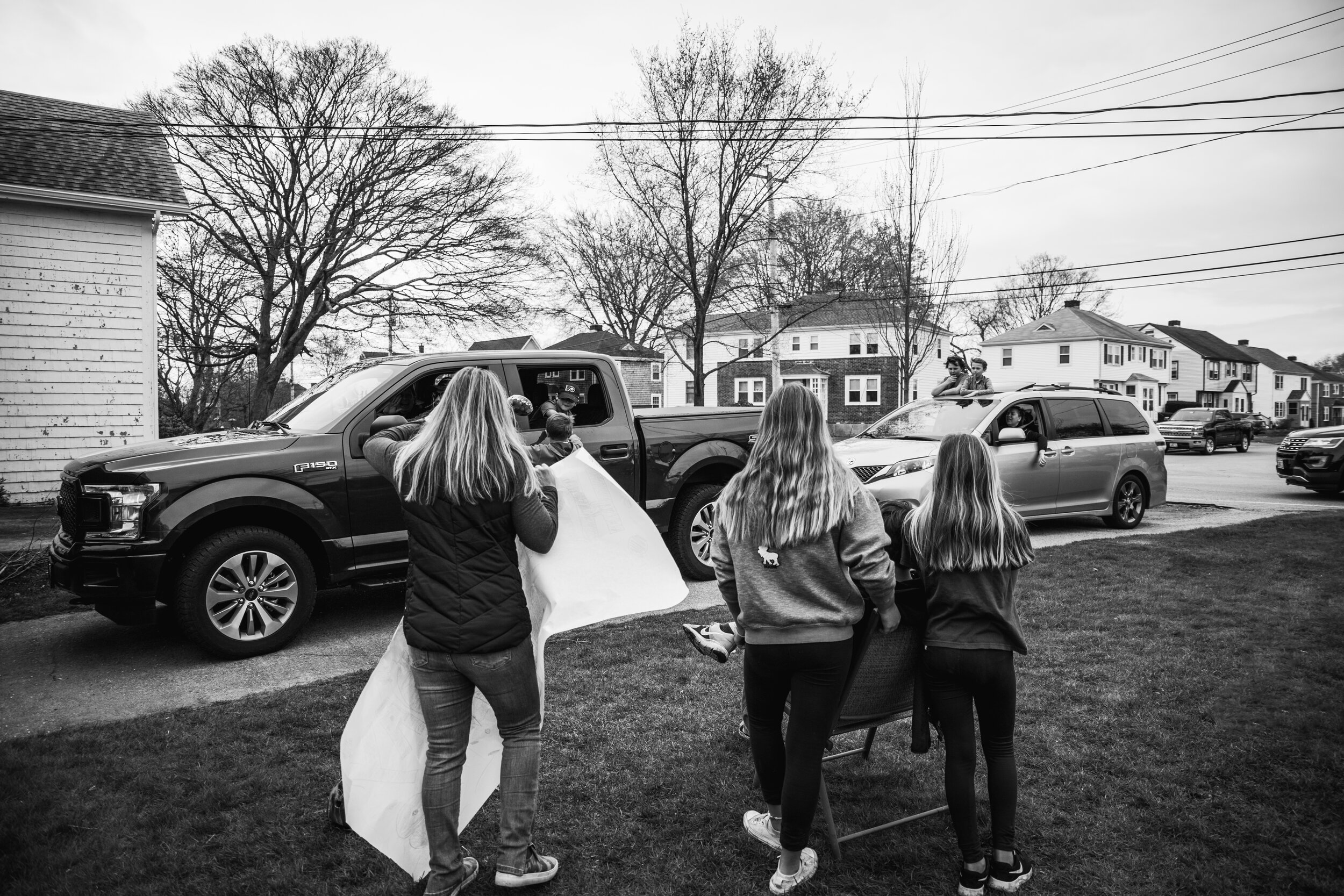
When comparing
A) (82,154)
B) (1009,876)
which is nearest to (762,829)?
(1009,876)

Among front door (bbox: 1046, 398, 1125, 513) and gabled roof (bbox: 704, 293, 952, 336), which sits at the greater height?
gabled roof (bbox: 704, 293, 952, 336)

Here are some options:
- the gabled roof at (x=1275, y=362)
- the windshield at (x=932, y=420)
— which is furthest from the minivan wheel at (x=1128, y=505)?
the gabled roof at (x=1275, y=362)

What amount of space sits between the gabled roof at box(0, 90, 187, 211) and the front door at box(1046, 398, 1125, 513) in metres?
14.5

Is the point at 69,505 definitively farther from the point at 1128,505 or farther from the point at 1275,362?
the point at 1275,362

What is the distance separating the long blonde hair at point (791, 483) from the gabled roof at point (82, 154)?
14.8 metres

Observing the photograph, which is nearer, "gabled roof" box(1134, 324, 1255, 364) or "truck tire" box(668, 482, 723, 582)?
"truck tire" box(668, 482, 723, 582)

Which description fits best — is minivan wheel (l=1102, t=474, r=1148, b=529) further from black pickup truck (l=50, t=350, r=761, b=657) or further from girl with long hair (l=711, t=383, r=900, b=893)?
girl with long hair (l=711, t=383, r=900, b=893)

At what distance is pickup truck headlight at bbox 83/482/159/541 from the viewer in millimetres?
5117

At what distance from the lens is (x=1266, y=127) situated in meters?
16.9

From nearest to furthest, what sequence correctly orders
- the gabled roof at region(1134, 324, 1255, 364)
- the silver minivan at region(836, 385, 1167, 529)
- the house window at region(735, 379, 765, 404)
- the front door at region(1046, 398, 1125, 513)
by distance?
1. the silver minivan at region(836, 385, 1167, 529)
2. the front door at region(1046, 398, 1125, 513)
3. the house window at region(735, 379, 765, 404)
4. the gabled roof at region(1134, 324, 1255, 364)

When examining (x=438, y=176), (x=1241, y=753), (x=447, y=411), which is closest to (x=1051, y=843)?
(x=1241, y=753)

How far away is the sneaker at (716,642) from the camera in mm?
3338

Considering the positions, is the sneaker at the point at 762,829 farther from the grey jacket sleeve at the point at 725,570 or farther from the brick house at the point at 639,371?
the brick house at the point at 639,371

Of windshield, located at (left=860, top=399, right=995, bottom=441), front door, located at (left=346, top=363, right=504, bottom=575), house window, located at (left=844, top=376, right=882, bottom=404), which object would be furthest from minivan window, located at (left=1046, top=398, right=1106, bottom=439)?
house window, located at (left=844, top=376, right=882, bottom=404)
